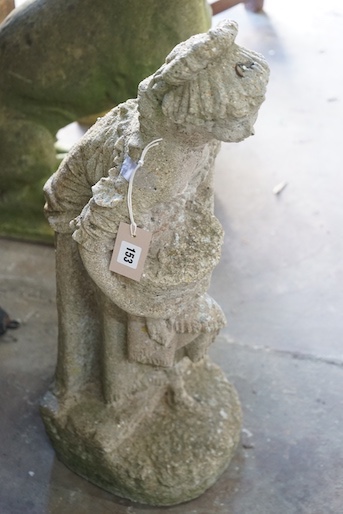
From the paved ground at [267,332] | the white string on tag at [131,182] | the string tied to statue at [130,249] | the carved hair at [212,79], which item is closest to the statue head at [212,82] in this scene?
the carved hair at [212,79]

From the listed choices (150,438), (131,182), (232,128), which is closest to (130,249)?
(131,182)

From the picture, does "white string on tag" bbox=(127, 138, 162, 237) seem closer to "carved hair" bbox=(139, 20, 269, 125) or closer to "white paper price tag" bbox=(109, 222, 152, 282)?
"white paper price tag" bbox=(109, 222, 152, 282)

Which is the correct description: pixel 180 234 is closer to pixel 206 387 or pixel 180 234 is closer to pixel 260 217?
pixel 206 387

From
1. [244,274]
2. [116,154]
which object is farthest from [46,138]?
[116,154]

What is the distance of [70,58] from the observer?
121 inches

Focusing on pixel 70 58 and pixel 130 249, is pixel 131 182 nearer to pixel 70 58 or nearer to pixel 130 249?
pixel 130 249

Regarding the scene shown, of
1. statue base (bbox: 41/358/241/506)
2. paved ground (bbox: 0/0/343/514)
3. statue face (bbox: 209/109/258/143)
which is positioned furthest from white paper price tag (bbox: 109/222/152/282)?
paved ground (bbox: 0/0/343/514)

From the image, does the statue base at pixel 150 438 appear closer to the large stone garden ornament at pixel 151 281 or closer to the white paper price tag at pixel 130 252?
the large stone garden ornament at pixel 151 281

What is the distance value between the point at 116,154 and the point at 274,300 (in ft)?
4.79

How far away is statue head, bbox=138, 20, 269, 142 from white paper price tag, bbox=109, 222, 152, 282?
316 mm

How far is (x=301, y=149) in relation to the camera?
13.5 ft

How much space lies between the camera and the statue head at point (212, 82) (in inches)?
62.7

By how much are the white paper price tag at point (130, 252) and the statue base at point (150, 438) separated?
588mm

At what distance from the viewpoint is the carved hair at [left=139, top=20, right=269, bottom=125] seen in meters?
1.59
